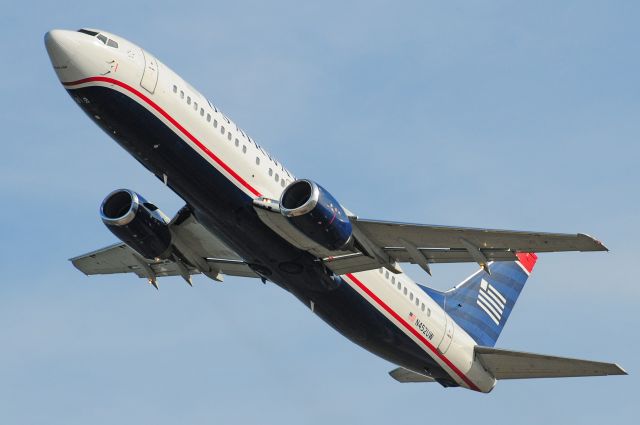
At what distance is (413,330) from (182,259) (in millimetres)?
8893

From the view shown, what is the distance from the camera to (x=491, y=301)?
49.0m

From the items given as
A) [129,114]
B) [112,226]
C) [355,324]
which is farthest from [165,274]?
[129,114]

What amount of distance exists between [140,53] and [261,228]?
6.61 meters

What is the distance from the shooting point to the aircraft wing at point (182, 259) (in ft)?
141

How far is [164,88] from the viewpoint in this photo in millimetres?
36438

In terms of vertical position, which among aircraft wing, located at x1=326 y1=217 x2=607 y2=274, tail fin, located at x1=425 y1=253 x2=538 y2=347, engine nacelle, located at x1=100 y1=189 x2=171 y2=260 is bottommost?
engine nacelle, located at x1=100 y1=189 x2=171 y2=260

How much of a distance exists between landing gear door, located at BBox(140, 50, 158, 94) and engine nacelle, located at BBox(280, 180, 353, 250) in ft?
16.9

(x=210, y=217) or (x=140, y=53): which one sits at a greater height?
(x=140, y=53)

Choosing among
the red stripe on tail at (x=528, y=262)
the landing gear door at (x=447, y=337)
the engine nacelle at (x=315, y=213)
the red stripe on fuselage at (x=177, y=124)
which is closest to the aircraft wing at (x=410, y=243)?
the engine nacelle at (x=315, y=213)

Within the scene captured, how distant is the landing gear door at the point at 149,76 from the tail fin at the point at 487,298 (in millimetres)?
14597

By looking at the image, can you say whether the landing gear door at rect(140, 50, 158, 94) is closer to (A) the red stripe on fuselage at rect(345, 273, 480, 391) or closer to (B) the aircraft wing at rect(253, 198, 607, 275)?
(B) the aircraft wing at rect(253, 198, 607, 275)

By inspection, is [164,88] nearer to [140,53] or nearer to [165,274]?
[140,53]

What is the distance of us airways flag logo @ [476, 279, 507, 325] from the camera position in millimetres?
48344

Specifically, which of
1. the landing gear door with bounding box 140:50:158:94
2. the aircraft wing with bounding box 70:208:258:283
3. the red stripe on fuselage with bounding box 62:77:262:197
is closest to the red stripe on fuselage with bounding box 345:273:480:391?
the aircraft wing with bounding box 70:208:258:283
